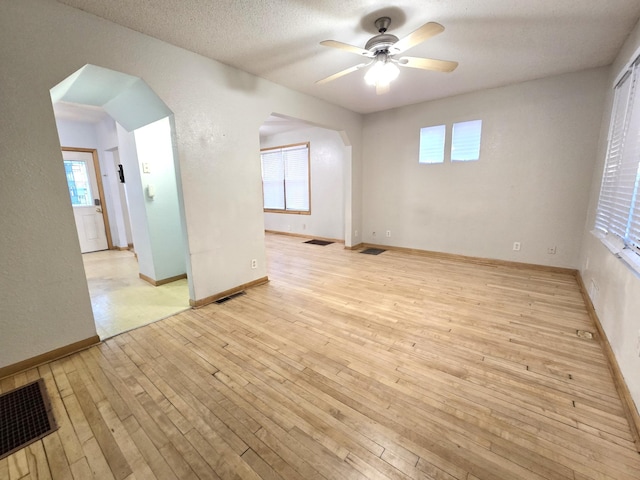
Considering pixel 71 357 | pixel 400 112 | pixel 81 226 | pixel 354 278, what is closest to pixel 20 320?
pixel 71 357

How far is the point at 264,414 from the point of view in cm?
156

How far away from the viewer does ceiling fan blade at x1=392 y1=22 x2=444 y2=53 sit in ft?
5.73

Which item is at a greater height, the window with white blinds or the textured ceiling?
the textured ceiling

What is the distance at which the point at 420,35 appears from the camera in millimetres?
1892

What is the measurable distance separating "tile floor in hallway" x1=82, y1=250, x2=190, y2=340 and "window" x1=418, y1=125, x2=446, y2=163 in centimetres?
434

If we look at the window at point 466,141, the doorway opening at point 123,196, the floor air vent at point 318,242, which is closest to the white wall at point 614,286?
the window at point 466,141

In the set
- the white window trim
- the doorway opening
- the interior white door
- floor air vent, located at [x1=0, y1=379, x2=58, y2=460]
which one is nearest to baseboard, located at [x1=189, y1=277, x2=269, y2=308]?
the doorway opening

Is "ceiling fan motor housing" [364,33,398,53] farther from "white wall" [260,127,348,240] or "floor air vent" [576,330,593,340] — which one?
"white wall" [260,127,348,240]

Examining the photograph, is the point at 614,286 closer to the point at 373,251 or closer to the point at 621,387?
the point at 621,387

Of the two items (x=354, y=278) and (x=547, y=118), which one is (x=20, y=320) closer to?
→ (x=354, y=278)

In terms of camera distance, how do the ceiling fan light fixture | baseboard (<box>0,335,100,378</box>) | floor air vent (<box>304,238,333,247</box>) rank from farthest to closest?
1. floor air vent (<box>304,238,333,247</box>)
2. the ceiling fan light fixture
3. baseboard (<box>0,335,100,378</box>)

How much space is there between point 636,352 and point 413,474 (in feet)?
4.85

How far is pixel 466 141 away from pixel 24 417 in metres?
5.53

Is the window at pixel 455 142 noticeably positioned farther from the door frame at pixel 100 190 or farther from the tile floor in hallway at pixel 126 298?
the door frame at pixel 100 190
